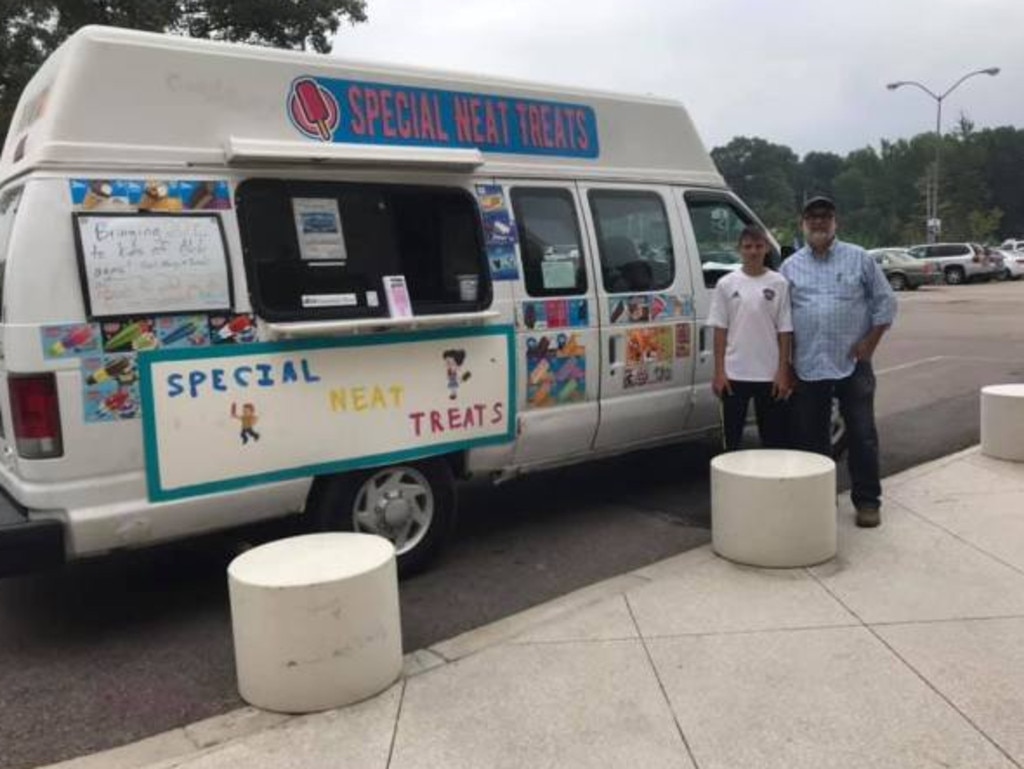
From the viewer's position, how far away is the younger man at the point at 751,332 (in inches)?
226

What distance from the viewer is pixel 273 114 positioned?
4.55 m

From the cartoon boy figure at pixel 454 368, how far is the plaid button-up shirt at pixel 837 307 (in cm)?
208

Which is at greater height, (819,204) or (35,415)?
(819,204)

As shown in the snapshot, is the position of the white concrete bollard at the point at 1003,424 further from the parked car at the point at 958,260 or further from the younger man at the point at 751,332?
the parked car at the point at 958,260

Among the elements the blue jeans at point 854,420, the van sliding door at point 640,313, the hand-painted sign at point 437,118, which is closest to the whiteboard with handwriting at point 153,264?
the hand-painted sign at point 437,118

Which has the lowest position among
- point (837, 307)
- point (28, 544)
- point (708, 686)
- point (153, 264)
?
point (708, 686)

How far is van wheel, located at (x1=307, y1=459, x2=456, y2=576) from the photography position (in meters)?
4.73

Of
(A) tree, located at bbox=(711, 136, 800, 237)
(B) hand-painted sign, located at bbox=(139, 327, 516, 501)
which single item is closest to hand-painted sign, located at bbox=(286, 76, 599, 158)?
(B) hand-painted sign, located at bbox=(139, 327, 516, 501)

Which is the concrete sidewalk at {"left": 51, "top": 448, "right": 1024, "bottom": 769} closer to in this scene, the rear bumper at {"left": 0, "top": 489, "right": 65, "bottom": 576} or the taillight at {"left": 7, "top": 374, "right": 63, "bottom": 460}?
the rear bumper at {"left": 0, "top": 489, "right": 65, "bottom": 576}

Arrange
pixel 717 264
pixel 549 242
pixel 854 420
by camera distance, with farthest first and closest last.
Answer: pixel 717 264
pixel 854 420
pixel 549 242

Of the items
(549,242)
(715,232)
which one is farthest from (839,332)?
(549,242)

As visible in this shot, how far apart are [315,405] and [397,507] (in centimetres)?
77

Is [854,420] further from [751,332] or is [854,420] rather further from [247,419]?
[247,419]

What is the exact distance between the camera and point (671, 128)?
21.1ft
